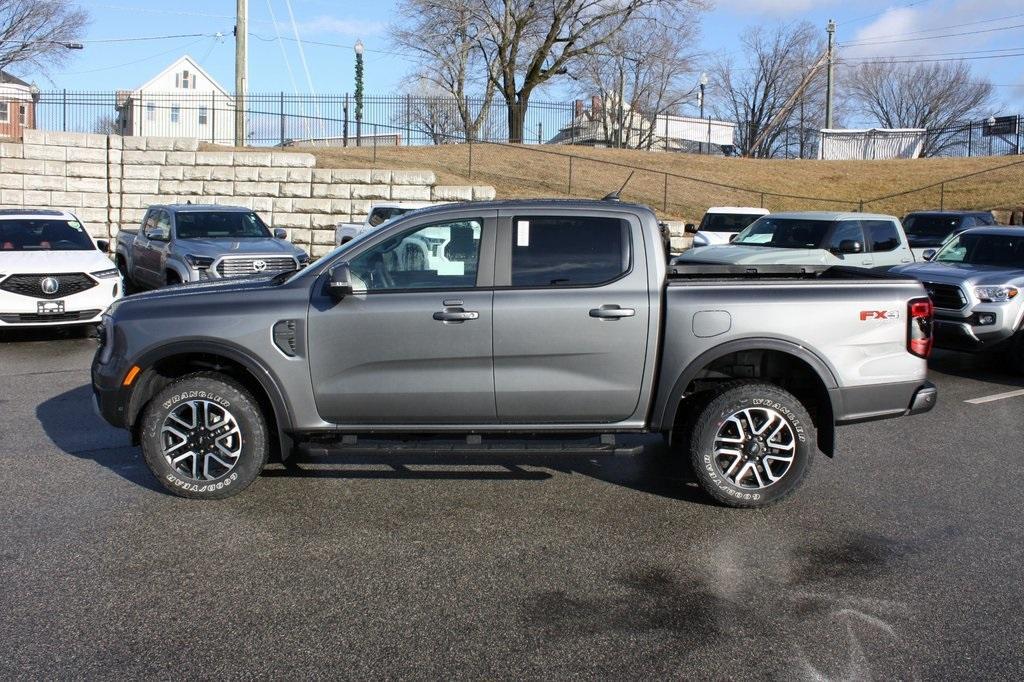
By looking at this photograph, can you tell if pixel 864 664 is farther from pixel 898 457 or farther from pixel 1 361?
pixel 1 361

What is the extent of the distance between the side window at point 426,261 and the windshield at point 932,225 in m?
18.7

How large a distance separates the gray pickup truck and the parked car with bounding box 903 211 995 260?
17075 millimetres

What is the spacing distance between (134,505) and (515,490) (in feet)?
7.73

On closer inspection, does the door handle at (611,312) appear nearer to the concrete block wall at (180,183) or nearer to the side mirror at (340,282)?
the side mirror at (340,282)

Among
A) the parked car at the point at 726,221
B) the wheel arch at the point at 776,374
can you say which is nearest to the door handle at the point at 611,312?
the wheel arch at the point at 776,374

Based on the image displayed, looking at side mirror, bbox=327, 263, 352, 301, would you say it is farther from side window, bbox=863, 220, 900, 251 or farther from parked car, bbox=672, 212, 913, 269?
side window, bbox=863, 220, 900, 251

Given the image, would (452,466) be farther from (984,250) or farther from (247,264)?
(247,264)

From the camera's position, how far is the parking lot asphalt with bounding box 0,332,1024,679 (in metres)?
4.04

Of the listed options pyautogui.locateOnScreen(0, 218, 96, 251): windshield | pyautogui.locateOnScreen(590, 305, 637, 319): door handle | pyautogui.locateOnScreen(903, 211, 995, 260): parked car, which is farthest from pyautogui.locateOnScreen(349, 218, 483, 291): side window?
pyautogui.locateOnScreen(903, 211, 995, 260): parked car

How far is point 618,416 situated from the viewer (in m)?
5.98

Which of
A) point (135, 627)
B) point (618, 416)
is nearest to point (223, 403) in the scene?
point (135, 627)

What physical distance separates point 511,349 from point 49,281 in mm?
8711

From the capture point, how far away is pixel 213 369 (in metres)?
6.30

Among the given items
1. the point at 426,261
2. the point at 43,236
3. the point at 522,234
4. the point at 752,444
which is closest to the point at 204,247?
the point at 43,236
